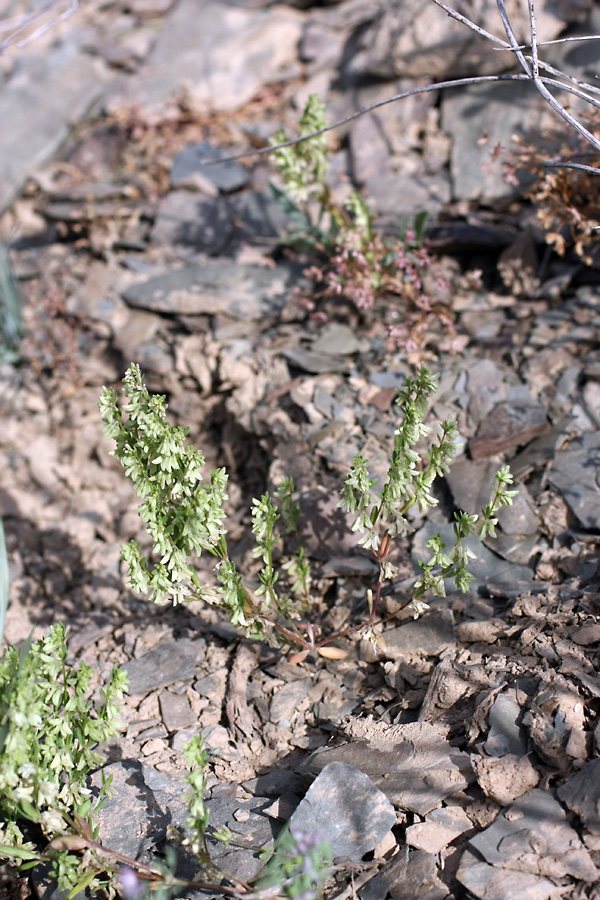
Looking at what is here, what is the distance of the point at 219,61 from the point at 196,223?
1738 millimetres

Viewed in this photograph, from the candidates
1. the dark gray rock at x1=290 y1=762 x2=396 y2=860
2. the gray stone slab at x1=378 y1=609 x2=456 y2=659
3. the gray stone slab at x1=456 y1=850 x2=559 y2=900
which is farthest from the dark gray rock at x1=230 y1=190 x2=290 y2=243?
the gray stone slab at x1=456 y1=850 x2=559 y2=900

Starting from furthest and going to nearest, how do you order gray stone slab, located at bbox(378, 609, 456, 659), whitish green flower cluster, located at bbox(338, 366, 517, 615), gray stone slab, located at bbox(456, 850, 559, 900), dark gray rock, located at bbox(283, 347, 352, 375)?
dark gray rock, located at bbox(283, 347, 352, 375)
gray stone slab, located at bbox(378, 609, 456, 659)
whitish green flower cluster, located at bbox(338, 366, 517, 615)
gray stone slab, located at bbox(456, 850, 559, 900)

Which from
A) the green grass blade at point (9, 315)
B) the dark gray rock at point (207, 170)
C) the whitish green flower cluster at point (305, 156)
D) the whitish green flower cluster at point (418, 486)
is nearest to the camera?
the whitish green flower cluster at point (418, 486)

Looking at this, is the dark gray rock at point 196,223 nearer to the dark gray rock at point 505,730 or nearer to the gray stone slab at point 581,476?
the gray stone slab at point 581,476

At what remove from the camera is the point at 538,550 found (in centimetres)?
281

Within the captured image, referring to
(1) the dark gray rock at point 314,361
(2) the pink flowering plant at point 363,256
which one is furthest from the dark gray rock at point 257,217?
(1) the dark gray rock at point 314,361

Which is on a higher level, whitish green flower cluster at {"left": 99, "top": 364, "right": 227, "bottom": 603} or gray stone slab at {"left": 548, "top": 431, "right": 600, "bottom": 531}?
whitish green flower cluster at {"left": 99, "top": 364, "right": 227, "bottom": 603}

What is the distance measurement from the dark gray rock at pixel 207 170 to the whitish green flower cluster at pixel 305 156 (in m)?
1.48

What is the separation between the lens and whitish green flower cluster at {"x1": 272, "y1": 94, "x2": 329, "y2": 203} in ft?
11.2

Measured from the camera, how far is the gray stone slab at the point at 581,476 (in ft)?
9.28

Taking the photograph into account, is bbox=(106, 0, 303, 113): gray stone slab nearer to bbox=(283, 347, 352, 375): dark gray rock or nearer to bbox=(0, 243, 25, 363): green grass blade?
bbox=(0, 243, 25, 363): green grass blade

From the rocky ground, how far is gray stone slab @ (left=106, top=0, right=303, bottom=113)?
21mm

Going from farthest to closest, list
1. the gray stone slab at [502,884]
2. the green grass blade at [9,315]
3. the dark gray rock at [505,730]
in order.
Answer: the green grass blade at [9,315] < the dark gray rock at [505,730] < the gray stone slab at [502,884]

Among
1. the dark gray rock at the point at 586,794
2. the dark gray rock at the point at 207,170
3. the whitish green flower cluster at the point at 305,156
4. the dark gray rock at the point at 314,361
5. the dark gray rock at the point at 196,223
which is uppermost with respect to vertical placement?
the whitish green flower cluster at the point at 305,156
